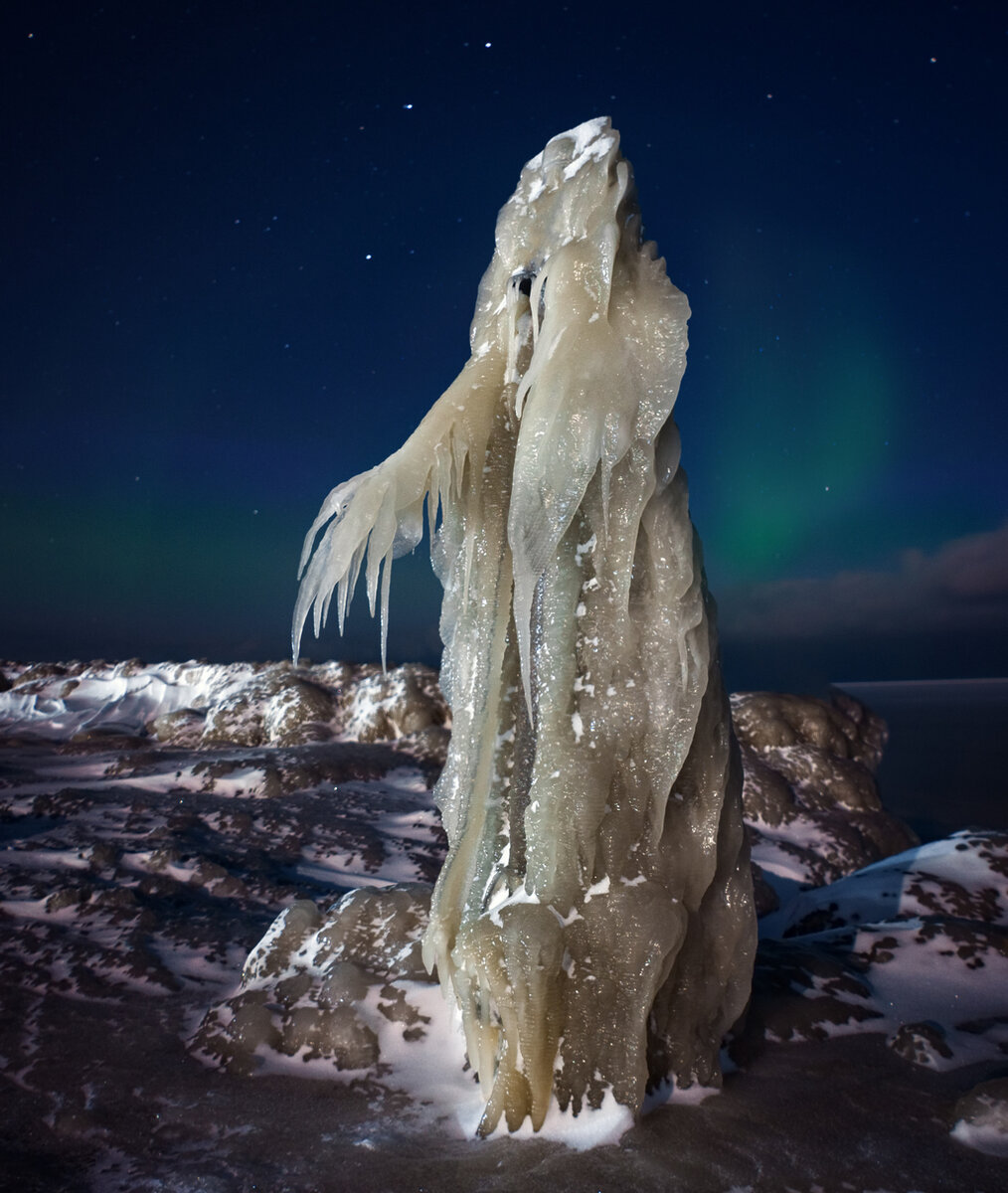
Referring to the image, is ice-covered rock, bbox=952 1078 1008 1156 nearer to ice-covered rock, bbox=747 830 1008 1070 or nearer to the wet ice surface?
the wet ice surface

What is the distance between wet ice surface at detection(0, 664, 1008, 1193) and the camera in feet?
9.14

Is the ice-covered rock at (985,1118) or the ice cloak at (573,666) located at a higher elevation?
the ice cloak at (573,666)

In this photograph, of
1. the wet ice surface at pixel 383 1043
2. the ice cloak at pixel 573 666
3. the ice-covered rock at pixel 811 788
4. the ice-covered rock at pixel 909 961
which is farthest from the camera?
the ice-covered rock at pixel 811 788

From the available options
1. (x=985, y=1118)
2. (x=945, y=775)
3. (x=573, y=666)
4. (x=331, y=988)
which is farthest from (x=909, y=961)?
(x=945, y=775)

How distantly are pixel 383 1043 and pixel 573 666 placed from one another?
7.65 ft

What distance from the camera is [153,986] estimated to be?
478 centimetres

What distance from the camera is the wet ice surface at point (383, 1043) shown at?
2.79 m

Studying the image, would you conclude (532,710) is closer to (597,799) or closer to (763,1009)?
(597,799)

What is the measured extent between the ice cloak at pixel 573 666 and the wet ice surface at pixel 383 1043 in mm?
395

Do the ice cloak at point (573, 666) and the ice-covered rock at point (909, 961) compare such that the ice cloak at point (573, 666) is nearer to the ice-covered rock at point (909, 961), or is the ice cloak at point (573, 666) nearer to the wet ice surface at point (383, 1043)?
the wet ice surface at point (383, 1043)

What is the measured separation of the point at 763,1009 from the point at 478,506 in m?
3.20

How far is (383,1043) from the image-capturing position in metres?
3.82

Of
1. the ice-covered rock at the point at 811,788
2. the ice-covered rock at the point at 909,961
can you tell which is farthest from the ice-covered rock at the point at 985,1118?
the ice-covered rock at the point at 811,788

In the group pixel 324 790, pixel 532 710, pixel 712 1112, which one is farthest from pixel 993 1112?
pixel 324 790
